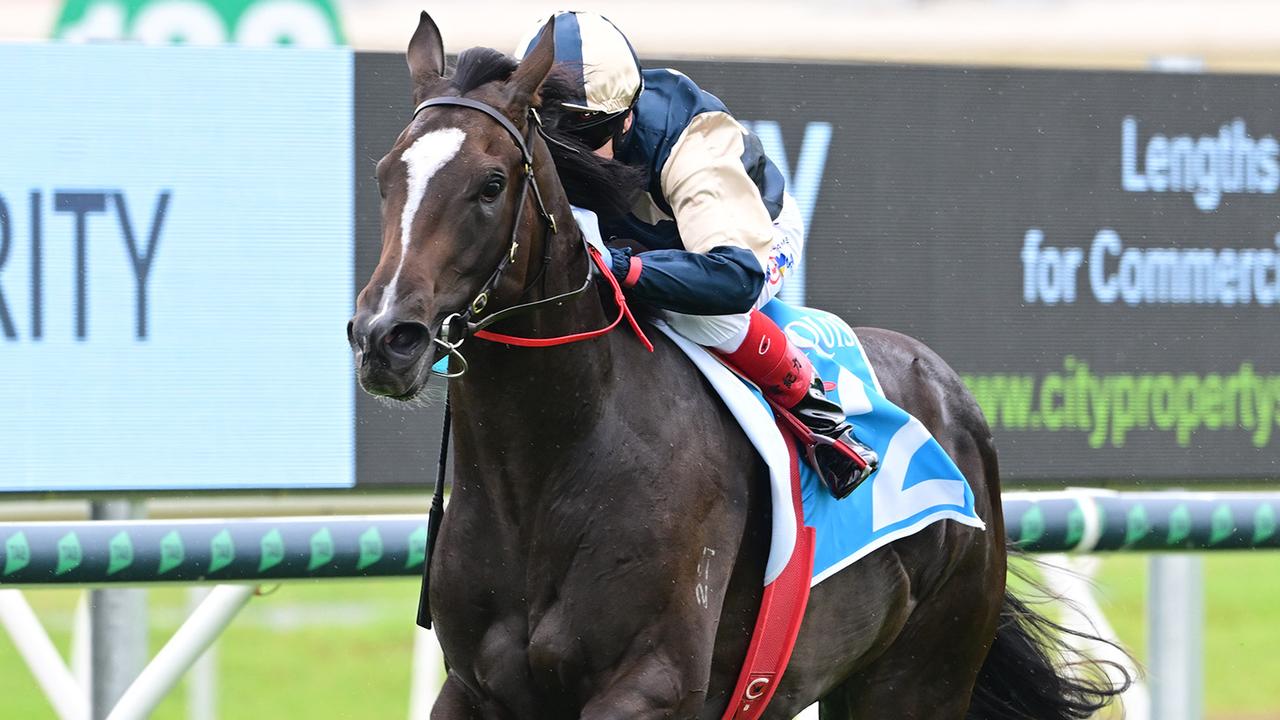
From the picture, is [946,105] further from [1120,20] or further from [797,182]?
[1120,20]

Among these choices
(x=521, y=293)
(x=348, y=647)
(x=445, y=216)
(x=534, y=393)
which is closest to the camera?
(x=445, y=216)

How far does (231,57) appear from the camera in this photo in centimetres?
421

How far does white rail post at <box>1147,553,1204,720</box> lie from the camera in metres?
5.03

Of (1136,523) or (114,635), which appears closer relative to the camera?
(114,635)

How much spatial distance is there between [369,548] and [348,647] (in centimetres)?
603

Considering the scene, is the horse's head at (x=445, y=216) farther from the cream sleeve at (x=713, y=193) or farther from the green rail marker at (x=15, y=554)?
the green rail marker at (x=15, y=554)

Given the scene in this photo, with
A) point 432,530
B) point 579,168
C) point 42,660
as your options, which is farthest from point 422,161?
point 42,660

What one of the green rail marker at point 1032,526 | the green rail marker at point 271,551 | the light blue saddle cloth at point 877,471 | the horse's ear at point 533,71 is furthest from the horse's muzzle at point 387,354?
the green rail marker at point 1032,526

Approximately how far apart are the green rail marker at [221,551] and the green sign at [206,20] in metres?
1.77

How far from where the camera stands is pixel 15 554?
12.8ft

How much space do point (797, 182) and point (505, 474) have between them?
1.82 metres

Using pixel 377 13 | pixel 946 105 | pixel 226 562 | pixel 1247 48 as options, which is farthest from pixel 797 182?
pixel 1247 48

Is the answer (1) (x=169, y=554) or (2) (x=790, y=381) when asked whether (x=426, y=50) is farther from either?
(1) (x=169, y=554)

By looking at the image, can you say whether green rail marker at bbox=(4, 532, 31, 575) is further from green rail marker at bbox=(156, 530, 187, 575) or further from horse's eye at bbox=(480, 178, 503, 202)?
horse's eye at bbox=(480, 178, 503, 202)
